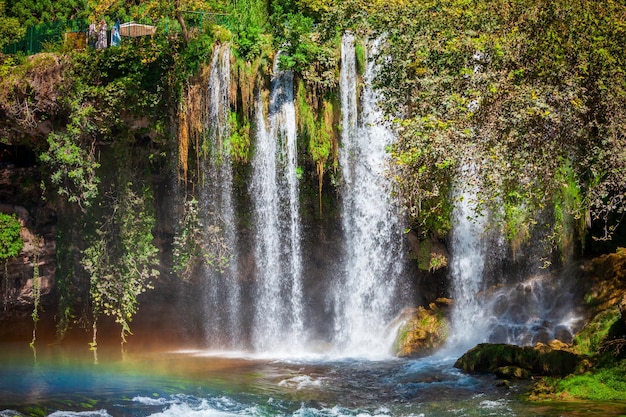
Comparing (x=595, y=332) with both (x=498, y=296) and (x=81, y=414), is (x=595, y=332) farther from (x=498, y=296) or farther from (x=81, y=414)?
(x=81, y=414)

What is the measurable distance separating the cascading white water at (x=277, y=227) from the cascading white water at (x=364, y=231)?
→ 1.27 metres

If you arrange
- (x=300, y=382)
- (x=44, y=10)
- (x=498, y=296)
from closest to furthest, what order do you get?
(x=300, y=382) → (x=498, y=296) → (x=44, y=10)

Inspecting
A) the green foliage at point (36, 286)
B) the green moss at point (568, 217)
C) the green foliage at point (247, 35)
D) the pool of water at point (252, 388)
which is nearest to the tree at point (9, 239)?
the green foliage at point (36, 286)

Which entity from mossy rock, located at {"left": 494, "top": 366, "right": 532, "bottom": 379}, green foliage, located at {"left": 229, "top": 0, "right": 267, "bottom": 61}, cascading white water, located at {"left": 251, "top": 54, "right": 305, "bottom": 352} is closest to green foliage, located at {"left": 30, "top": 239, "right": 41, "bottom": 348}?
cascading white water, located at {"left": 251, "top": 54, "right": 305, "bottom": 352}

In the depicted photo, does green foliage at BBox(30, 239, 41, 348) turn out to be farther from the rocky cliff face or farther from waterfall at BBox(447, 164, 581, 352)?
waterfall at BBox(447, 164, 581, 352)

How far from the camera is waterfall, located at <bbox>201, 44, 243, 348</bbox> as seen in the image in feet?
67.8

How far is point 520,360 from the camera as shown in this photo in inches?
624

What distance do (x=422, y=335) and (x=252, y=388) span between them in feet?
17.4

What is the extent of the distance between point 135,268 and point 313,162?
5194 millimetres

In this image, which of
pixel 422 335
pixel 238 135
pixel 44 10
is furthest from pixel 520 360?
pixel 44 10

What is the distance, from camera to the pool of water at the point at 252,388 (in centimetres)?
1376

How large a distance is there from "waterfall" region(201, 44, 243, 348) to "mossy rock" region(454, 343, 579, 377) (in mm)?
6784

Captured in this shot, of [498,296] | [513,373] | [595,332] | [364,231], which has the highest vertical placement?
[364,231]

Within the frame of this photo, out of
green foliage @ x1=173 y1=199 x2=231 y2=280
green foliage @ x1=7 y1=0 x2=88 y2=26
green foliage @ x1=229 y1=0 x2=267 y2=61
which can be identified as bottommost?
green foliage @ x1=173 y1=199 x2=231 y2=280
